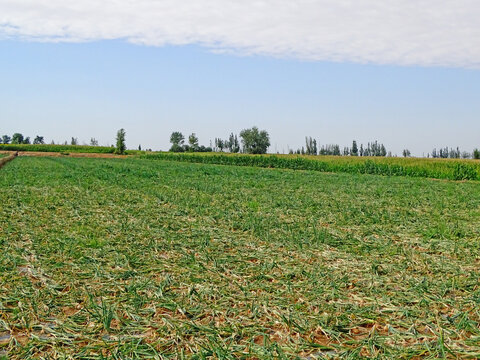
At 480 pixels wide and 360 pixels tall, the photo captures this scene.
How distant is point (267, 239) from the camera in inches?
306

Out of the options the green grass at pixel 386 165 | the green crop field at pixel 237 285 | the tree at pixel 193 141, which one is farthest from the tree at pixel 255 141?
the green crop field at pixel 237 285

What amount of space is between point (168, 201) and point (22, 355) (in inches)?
375

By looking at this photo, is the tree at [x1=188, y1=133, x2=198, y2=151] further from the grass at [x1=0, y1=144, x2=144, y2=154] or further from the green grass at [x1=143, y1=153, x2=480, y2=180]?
the green grass at [x1=143, y1=153, x2=480, y2=180]

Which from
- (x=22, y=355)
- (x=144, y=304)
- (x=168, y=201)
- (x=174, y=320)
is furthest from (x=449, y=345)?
(x=168, y=201)

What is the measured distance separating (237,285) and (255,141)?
121998mm

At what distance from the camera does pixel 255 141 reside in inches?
4980

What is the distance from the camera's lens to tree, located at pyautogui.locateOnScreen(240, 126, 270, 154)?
12606 centimetres

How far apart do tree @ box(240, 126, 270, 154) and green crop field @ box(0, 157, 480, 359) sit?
116 m

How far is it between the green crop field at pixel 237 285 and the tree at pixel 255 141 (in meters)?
116

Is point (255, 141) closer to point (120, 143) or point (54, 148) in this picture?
point (120, 143)

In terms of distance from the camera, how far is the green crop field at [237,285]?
3.77 meters

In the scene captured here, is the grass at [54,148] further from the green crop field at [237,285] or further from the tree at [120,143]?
the green crop field at [237,285]

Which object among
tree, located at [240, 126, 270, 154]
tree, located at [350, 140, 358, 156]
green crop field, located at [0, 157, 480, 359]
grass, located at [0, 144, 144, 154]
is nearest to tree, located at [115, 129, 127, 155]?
grass, located at [0, 144, 144, 154]

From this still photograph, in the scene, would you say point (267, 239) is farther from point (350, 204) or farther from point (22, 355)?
point (350, 204)
